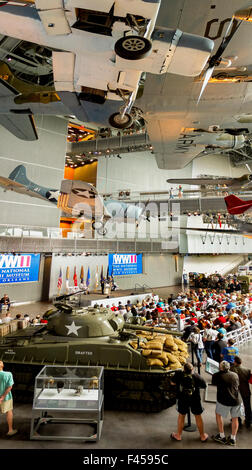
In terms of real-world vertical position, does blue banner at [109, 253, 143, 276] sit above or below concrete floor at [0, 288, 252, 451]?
above

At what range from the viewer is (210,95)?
181 inches

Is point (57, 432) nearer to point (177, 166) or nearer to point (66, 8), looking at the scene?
point (66, 8)

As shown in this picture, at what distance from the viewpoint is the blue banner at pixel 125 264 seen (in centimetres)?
2409

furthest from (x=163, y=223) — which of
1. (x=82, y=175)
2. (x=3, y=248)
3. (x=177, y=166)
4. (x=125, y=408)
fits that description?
(x=125, y=408)

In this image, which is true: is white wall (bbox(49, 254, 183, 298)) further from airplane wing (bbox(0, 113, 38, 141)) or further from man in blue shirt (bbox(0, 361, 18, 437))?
man in blue shirt (bbox(0, 361, 18, 437))

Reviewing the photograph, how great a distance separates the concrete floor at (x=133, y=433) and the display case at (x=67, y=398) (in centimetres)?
15

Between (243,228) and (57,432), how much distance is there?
873cm

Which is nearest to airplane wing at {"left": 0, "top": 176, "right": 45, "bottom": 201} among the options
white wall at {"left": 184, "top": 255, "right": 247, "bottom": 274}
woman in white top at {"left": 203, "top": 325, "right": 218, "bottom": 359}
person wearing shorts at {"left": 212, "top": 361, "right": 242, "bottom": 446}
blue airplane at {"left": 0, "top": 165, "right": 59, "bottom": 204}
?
blue airplane at {"left": 0, "top": 165, "right": 59, "bottom": 204}

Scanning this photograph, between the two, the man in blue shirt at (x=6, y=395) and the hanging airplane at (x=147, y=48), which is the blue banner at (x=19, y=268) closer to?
the man in blue shirt at (x=6, y=395)

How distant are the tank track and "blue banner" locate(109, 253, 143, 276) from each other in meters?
18.2

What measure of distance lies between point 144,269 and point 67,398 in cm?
2299

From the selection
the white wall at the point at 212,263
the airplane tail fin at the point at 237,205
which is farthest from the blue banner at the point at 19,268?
the white wall at the point at 212,263

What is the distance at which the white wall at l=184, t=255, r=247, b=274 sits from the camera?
3169cm

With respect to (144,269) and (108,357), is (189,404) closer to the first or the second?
(108,357)
